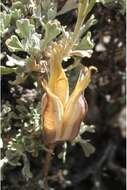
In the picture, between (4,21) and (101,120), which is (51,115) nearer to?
(4,21)

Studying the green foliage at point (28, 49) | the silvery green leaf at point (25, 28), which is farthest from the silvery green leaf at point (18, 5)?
the silvery green leaf at point (25, 28)

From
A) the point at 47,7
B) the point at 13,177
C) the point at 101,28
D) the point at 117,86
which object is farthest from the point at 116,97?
the point at 47,7

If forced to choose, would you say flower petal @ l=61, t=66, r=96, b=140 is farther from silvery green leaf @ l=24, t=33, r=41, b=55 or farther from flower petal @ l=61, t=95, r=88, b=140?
silvery green leaf @ l=24, t=33, r=41, b=55

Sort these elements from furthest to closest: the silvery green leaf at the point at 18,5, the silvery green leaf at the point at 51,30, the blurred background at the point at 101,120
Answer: the blurred background at the point at 101,120 < the silvery green leaf at the point at 18,5 < the silvery green leaf at the point at 51,30

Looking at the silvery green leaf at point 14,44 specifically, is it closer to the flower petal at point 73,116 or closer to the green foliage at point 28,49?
the green foliage at point 28,49

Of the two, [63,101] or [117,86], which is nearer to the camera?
[63,101]

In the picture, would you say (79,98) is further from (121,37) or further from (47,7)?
(121,37)
